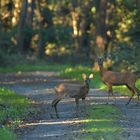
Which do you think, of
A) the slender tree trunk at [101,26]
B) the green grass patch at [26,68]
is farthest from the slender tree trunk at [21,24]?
the slender tree trunk at [101,26]

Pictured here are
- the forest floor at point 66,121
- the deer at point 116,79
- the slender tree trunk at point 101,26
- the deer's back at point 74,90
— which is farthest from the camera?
the slender tree trunk at point 101,26

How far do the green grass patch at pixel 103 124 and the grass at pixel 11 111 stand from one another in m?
2.05

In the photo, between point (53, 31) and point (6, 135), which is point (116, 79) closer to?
point (6, 135)

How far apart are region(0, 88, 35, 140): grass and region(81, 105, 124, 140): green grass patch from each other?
205 cm

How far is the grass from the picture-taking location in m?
17.3

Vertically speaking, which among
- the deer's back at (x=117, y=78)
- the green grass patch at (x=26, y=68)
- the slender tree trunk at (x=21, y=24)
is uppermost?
the deer's back at (x=117, y=78)

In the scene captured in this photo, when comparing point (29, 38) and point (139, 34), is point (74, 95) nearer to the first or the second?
point (139, 34)

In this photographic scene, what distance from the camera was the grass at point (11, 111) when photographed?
683 inches

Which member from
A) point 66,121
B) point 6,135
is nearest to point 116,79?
point 66,121

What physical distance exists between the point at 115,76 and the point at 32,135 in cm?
862

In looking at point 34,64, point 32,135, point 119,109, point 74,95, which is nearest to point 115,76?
point 119,109

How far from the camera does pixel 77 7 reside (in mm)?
71188

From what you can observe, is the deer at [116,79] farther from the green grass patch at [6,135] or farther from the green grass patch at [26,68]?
the green grass patch at [26,68]

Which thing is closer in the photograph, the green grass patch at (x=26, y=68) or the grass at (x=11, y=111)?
the grass at (x=11, y=111)
